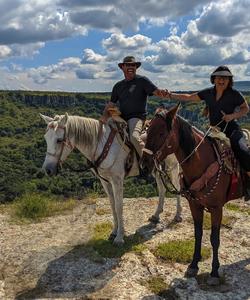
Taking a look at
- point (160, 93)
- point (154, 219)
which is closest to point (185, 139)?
point (160, 93)

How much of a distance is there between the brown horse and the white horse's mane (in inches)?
101

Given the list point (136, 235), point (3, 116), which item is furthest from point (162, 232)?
point (3, 116)

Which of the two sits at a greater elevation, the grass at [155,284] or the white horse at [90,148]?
the white horse at [90,148]

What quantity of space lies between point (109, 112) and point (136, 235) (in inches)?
125

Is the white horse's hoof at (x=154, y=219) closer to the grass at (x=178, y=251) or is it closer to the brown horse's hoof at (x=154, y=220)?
the brown horse's hoof at (x=154, y=220)

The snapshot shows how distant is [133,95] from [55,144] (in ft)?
7.79

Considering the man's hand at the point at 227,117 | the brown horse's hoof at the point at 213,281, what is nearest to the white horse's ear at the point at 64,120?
the man's hand at the point at 227,117

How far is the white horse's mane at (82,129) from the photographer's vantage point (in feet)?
29.5

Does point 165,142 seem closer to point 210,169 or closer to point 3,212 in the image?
point 210,169

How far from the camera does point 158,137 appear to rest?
22.6 feet

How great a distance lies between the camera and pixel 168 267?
334 inches

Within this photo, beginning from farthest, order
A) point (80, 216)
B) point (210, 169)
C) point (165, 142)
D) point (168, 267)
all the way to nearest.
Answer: point (80, 216)
point (168, 267)
point (210, 169)
point (165, 142)

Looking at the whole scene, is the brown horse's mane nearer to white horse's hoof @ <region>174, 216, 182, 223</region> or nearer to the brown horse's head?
the brown horse's head

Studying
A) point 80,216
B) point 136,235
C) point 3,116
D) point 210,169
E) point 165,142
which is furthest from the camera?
point 3,116
